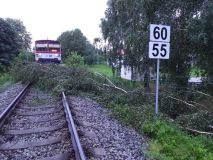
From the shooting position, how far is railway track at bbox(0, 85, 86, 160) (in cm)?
656

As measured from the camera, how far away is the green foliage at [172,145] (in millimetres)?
6828

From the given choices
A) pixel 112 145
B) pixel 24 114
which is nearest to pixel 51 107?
pixel 24 114

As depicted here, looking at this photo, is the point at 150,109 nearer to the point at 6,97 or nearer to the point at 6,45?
the point at 6,97

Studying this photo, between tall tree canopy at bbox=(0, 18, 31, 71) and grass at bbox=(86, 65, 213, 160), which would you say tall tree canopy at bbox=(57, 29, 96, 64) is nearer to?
tall tree canopy at bbox=(0, 18, 31, 71)

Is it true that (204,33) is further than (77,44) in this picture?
No

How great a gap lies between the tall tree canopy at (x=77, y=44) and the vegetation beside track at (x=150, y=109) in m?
54.6

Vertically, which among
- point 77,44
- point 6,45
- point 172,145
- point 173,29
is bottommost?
point 172,145

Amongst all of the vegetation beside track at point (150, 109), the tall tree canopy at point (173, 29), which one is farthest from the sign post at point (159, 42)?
the tall tree canopy at point (173, 29)

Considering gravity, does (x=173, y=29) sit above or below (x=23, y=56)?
above

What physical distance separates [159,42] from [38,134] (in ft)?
13.6

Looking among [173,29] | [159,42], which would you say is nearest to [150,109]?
[159,42]

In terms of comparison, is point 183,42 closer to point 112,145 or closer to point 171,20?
point 171,20

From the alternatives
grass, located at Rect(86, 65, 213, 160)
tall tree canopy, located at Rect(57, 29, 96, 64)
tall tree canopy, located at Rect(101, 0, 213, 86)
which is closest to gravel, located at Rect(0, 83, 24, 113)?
grass, located at Rect(86, 65, 213, 160)

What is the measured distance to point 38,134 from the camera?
808 centimetres
